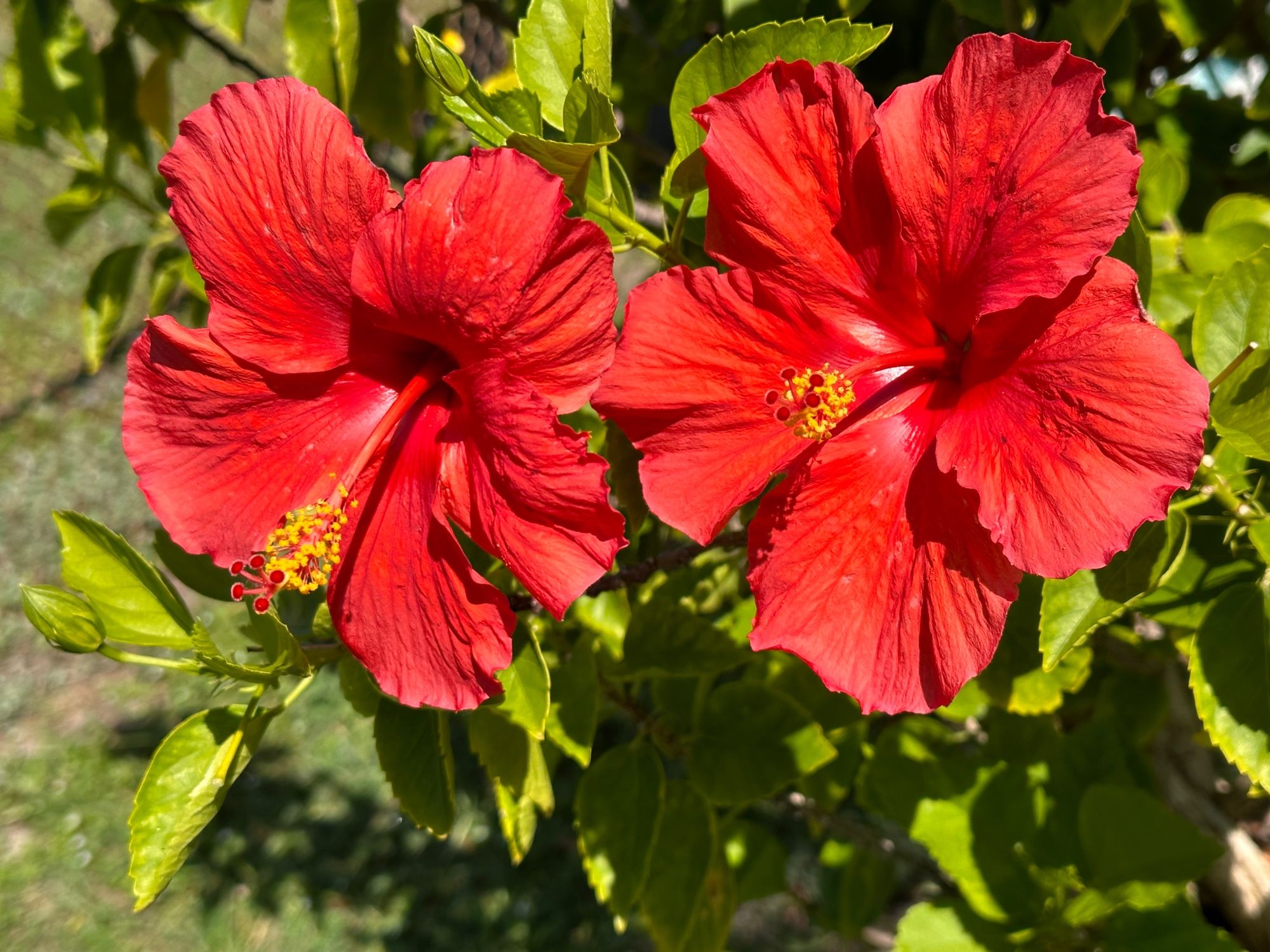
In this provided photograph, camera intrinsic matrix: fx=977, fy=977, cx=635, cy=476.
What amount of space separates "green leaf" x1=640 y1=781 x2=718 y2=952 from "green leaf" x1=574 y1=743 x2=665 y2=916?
0.06m

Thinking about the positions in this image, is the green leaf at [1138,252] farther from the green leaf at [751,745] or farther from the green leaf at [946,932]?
the green leaf at [946,932]

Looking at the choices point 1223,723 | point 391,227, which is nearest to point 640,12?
point 391,227

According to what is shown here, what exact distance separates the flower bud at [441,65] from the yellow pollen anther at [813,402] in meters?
0.42

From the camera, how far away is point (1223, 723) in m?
1.16

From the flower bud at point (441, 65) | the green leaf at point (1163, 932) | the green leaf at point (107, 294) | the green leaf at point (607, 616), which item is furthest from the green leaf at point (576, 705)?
the green leaf at point (107, 294)

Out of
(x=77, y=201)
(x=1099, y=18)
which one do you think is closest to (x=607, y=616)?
(x=1099, y=18)

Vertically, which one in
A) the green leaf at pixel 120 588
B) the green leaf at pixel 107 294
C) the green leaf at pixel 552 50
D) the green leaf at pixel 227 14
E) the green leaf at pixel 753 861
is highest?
the green leaf at pixel 227 14

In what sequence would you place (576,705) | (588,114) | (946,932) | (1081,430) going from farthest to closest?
(946,932)
(576,705)
(588,114)
(1081,430)

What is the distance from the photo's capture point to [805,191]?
0.96m

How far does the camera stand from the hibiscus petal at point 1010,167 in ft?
2.79

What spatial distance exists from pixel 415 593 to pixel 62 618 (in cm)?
38

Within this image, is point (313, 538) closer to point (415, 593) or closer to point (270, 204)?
point (415, 593)

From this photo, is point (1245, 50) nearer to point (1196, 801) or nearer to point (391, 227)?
point (1196, 801)

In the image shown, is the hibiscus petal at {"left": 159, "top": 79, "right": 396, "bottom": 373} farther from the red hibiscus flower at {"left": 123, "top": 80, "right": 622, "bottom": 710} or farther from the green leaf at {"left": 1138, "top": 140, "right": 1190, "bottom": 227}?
the green leaf at {"left": 1138, "top": 140, "right": 1190, "bottom": 227}
